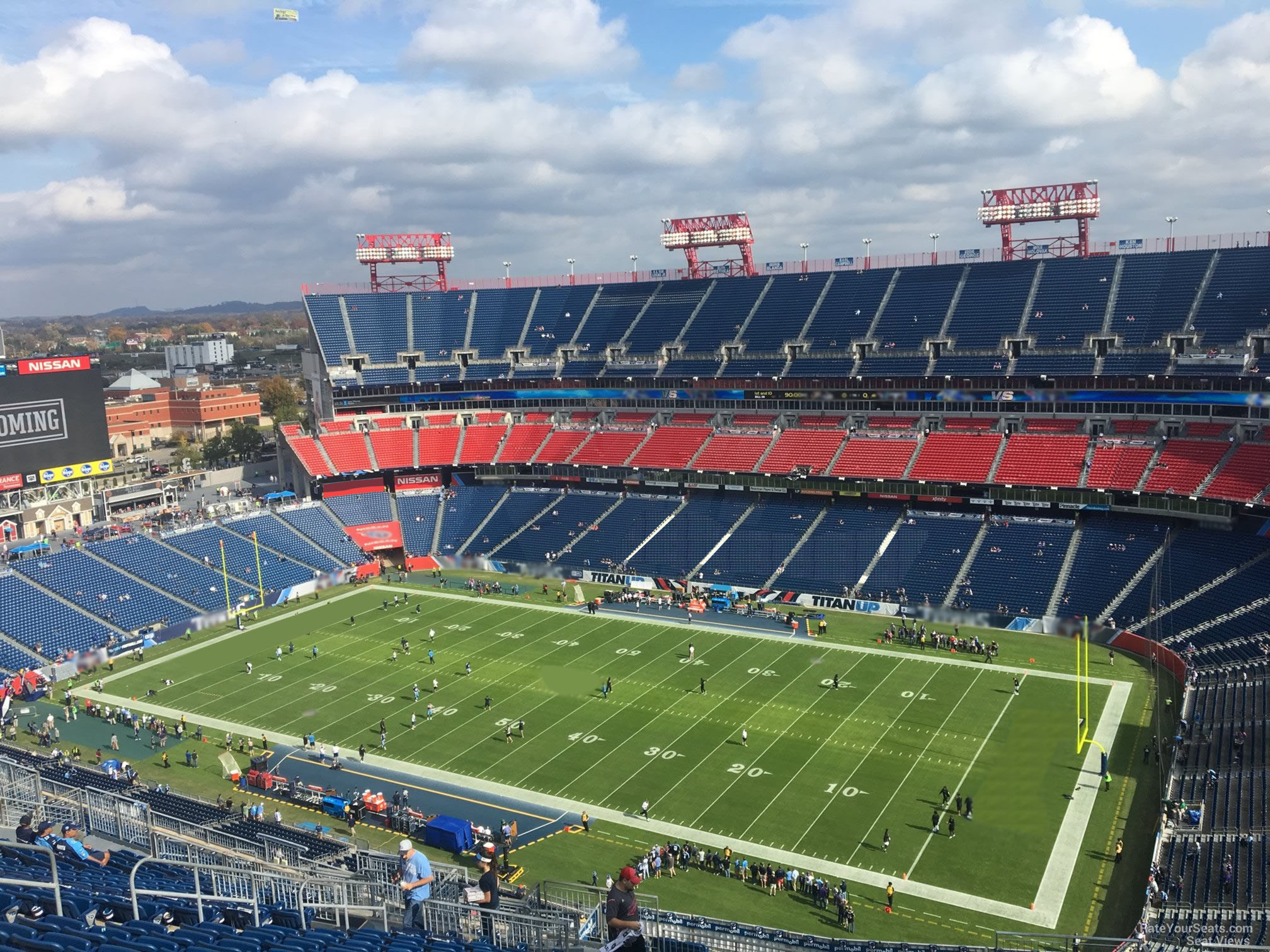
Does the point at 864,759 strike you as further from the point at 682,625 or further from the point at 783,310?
the point at 783,310

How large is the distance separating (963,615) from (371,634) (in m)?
32.4

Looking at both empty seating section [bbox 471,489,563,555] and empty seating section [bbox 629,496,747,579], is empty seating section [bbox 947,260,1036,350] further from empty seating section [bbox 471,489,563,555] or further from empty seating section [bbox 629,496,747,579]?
empty seating section [bbox 471,489,563,555]

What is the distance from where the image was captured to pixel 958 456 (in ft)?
198

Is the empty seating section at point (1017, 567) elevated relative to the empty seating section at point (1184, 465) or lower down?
lower down

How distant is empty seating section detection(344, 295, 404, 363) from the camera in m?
79.1

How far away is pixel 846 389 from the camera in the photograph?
A: 221ft

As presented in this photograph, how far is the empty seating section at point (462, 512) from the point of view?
6962 centimetres

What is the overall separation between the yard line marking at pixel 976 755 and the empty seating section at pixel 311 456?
5019 cm

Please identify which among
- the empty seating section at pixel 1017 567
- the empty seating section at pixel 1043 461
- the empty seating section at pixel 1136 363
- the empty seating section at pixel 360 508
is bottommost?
the empty seating section at pixel 1017 567

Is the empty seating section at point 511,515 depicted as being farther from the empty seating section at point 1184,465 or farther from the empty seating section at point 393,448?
the empty seating section at point 1184,465

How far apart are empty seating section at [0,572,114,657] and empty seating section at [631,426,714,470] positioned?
118 feet

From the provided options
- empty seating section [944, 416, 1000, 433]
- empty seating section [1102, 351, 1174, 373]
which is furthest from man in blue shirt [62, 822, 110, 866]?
empty seating section [1102, 351, 1174, 373]

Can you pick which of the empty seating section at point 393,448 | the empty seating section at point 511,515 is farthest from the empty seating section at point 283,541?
the empty seating section at point 511,515

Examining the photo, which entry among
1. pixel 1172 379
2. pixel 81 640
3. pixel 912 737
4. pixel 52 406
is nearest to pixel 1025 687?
pixel 912 737
